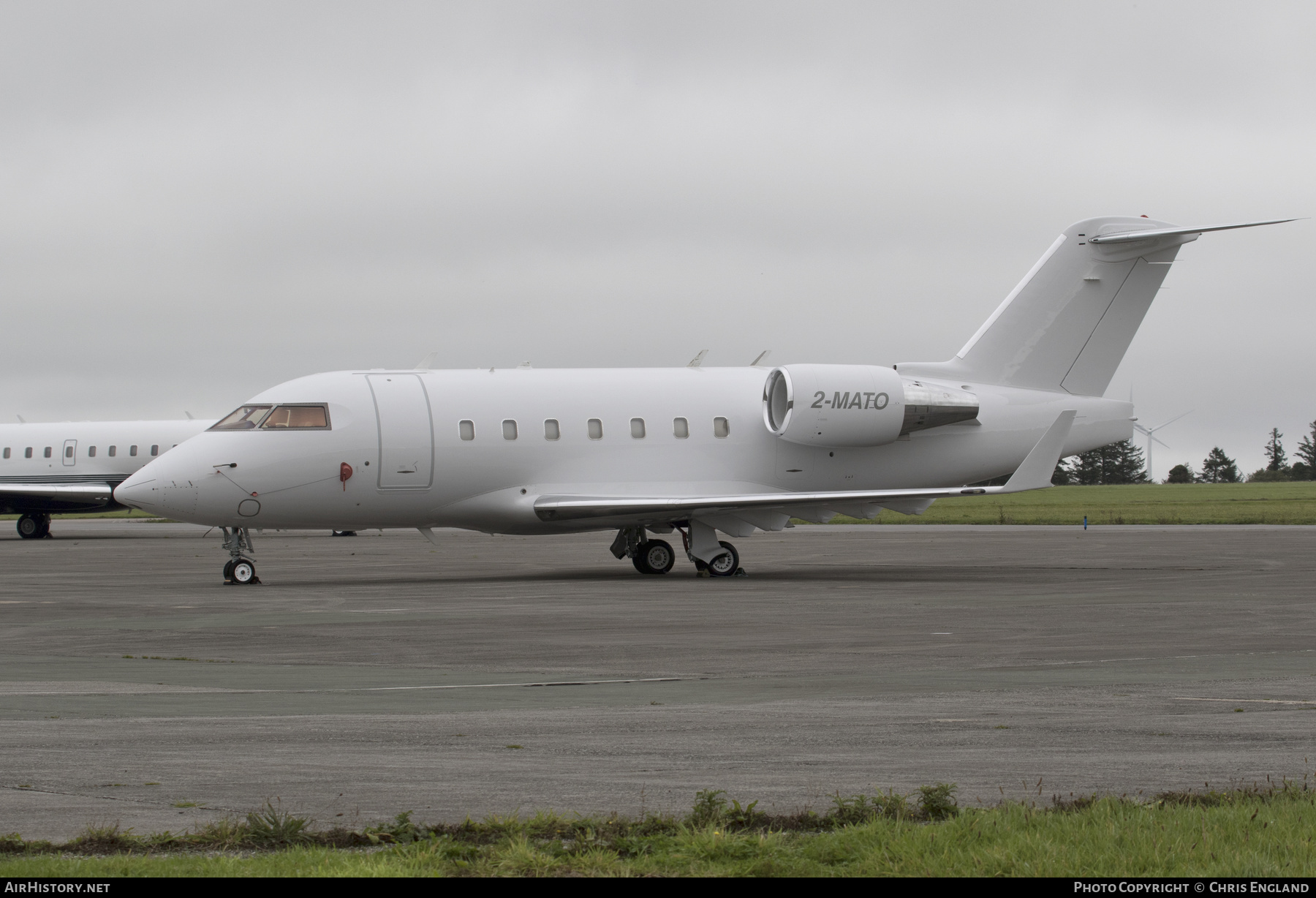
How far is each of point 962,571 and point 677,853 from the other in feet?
73.3

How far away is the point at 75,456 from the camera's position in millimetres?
46500

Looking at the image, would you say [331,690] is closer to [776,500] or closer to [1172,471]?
[776,500]

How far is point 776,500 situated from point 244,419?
9.77 m

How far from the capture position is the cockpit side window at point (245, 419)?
25.1 metres

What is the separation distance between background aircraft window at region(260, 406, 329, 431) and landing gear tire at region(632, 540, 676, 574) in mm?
6532

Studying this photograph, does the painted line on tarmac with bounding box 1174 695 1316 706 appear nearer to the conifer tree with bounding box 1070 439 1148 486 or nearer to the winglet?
the winglet

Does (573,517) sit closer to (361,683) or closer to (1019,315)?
(1019,315)

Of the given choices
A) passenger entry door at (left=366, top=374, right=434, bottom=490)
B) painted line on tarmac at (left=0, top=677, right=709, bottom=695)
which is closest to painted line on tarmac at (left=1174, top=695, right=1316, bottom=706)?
painted line on tarmac at (left=0, top=677, right=709, bottom=695)

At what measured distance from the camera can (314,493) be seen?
2497cm

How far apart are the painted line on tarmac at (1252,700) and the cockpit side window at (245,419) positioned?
1867cm

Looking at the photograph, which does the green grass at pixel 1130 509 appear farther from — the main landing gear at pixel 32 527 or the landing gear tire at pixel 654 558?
the main landing gear at pixel 32 527

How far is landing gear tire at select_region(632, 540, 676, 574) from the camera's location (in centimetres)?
2694

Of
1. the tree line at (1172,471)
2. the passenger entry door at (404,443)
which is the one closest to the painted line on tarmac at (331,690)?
the passenger entry door at (404,443)
